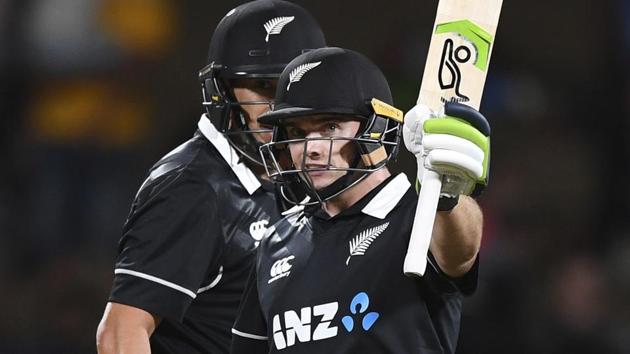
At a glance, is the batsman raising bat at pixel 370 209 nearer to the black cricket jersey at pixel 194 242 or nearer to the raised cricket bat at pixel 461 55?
the raised cricket bat at pixel 461 55

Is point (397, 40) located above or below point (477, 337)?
above

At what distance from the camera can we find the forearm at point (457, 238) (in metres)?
1.85

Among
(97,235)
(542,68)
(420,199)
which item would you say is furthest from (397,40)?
(420,199)

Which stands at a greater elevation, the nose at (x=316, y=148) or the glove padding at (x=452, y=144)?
the glove padding at (x=452, y=144)

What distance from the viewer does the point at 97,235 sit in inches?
207

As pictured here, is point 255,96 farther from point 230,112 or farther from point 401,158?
point 401,158

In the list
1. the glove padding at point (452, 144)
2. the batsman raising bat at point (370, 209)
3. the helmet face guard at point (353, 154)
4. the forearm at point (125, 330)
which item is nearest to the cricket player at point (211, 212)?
the forearm at point (125, 330)

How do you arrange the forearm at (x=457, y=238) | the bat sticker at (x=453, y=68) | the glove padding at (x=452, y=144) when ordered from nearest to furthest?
the glove padding at (x=452, y=144) < the forearm at (x=457, y=238) < the bat sticker at (x=453, y=68)

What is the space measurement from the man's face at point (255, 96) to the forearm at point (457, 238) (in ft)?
3.00

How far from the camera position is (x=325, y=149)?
218 centimetres

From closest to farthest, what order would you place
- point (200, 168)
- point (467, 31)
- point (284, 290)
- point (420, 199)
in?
point (420, 199)
point (467, 31)
point (284, 290)
point (200, 168)

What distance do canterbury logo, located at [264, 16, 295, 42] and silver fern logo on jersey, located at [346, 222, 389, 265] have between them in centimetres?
83

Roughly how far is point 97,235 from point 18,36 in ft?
3.99

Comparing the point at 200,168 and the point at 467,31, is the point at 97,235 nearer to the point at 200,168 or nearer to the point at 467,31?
the point at 200,168
